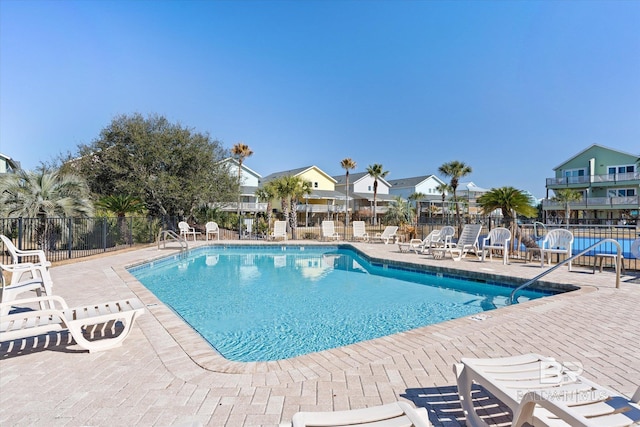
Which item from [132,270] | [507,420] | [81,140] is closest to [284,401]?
[507,420]

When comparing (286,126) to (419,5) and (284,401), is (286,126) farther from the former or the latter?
(284,401)

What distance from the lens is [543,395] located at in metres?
1.75

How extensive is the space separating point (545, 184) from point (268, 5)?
36.8 metres

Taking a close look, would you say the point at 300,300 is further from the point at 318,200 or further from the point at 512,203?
the point at 318,200

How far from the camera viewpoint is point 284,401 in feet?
9.09

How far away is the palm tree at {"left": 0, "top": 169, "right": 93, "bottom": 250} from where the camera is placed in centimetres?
1238

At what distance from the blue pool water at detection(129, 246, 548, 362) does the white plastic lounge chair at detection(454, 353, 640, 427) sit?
3.03 m

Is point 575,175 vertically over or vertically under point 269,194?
over

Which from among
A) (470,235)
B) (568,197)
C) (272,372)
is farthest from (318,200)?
(272,372)

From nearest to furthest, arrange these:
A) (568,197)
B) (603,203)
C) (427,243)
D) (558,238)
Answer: (558,238)
(427,243)
(603,203)
(568,197)

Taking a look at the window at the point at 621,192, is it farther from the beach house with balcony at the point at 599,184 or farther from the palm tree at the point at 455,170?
the palm tree at the point at 455,170

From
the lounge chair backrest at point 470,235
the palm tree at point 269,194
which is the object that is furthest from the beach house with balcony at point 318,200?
the lounge chair backrest at point 470,235

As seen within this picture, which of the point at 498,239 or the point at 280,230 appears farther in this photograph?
the point at 280,230

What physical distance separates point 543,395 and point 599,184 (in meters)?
44.1
